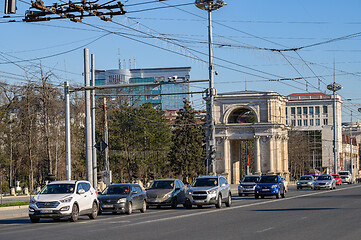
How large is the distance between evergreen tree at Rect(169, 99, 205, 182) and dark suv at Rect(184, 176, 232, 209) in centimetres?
6021

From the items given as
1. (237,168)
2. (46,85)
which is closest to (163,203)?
(46,85)

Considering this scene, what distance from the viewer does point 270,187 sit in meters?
41.3

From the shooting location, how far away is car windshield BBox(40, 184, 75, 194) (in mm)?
24000

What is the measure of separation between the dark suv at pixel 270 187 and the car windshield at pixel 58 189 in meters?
20.0

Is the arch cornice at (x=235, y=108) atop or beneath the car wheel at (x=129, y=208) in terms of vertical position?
atop

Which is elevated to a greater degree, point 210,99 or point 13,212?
point 210,99

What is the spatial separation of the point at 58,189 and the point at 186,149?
69.8m

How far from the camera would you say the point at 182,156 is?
93.0 metres

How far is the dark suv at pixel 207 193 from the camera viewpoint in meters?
30.6

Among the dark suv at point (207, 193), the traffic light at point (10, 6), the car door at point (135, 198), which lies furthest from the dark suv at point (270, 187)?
the traffic light at point (10, 6)

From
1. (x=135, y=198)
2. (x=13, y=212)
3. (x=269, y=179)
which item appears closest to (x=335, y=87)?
(x=269, y=179)

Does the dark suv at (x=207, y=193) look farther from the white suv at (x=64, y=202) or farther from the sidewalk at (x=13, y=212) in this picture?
the sidewalk at (x=13, y=212)

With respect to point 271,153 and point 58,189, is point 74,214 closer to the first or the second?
point 58,189

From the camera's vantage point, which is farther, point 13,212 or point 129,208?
point 13,212
